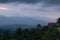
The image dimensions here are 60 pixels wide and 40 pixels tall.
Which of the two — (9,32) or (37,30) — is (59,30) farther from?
(9,32)

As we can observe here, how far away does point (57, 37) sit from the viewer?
16141 mm

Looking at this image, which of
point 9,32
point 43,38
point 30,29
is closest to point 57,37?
point 43,38

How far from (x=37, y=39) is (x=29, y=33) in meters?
0.70

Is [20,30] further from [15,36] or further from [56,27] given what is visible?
[56,27]

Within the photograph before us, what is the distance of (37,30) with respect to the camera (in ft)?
55.7

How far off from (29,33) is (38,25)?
1.34 meters

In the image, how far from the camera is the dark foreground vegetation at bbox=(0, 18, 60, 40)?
16453 mm

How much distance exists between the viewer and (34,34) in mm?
16719

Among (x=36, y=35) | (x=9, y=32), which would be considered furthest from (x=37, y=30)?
(x=9, y=32)

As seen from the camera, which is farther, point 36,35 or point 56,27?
point 56,27

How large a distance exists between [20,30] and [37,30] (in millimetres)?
955

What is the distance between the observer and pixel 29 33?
16.9m

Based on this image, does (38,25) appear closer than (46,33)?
No

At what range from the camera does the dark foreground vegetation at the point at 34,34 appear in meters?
16.5
